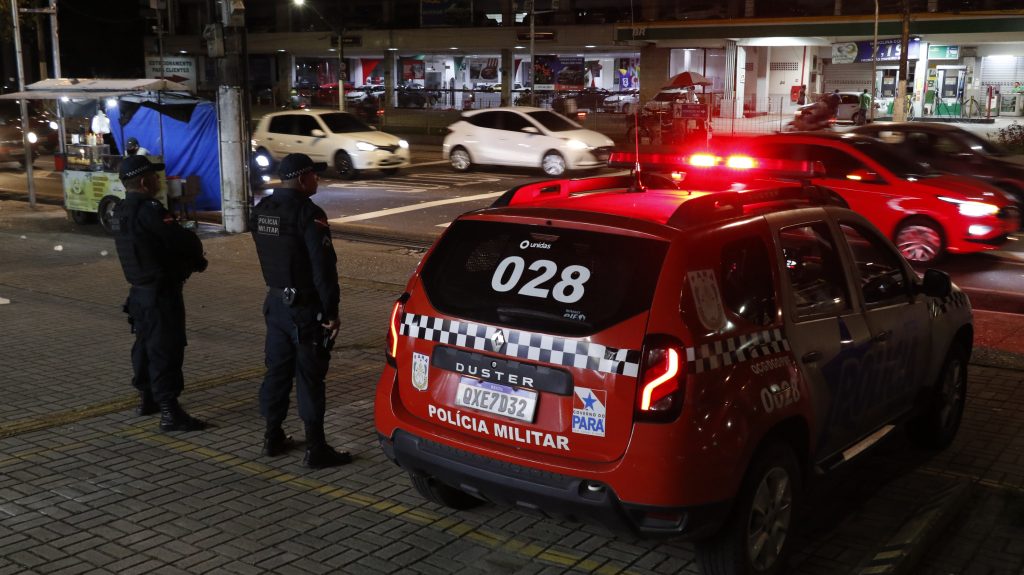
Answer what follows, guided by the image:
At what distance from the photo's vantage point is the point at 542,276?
414 cm

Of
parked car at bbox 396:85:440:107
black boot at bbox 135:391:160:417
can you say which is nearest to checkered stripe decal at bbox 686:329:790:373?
black boot at bbox 135:391:160:417

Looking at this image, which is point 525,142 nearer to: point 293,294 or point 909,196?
point 909,196

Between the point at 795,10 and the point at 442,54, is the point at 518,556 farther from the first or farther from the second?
the point at 442,54

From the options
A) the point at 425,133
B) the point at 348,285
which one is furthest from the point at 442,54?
the point at 348,285

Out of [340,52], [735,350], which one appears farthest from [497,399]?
[340,52]

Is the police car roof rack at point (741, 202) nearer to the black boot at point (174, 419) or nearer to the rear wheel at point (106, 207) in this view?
the black boot at point (174, 419)

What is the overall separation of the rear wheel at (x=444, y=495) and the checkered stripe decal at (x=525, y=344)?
2.74 feet

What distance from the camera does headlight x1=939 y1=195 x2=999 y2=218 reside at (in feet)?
39.4

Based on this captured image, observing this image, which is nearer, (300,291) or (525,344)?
(525,344)

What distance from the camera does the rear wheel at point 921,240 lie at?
40.4ft

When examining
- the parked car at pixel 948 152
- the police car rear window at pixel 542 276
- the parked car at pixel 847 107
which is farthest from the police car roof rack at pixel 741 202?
the parked car at pixel 847 107

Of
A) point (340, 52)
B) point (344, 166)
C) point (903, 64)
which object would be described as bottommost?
point (344, 166)

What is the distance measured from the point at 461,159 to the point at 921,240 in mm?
13796

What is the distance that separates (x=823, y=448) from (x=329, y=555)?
7.54ft
